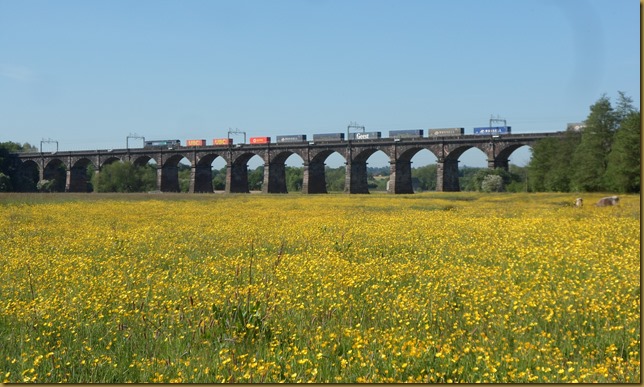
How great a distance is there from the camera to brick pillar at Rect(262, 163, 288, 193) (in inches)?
4040

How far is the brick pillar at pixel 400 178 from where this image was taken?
296 feet

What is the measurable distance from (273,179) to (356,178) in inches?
643

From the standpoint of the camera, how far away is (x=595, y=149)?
6075cm

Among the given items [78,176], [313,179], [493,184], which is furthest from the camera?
[78,176]

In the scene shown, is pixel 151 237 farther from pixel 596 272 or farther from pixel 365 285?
pixel 596 272

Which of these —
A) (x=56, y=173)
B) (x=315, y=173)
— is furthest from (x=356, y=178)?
(x=56, y=173)

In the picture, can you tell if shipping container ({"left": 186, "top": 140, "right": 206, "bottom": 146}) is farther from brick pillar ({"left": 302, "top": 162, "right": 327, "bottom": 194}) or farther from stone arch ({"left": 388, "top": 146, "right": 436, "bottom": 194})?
stone arch ({"left": 388, "top": 146, "right": 436, "bottom": 194})

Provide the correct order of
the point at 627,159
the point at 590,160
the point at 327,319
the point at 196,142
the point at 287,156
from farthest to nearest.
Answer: the point at 196,142
the point at 287,156
the point at 590,160
the point at 627,159
the point at 327,319

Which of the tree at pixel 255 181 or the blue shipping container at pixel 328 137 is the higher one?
the blue shipping container at pixel 328 137

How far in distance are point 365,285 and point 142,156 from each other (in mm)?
117472

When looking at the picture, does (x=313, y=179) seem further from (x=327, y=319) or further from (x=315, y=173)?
(x=327, y=319)

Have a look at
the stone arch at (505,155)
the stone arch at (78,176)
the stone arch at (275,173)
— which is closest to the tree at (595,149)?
the stone arch at (505,155)

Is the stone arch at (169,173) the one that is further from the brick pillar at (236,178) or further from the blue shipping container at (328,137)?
the blue shipping container at (328,137)

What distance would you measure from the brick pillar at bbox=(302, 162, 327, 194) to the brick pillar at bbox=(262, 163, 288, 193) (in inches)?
243
